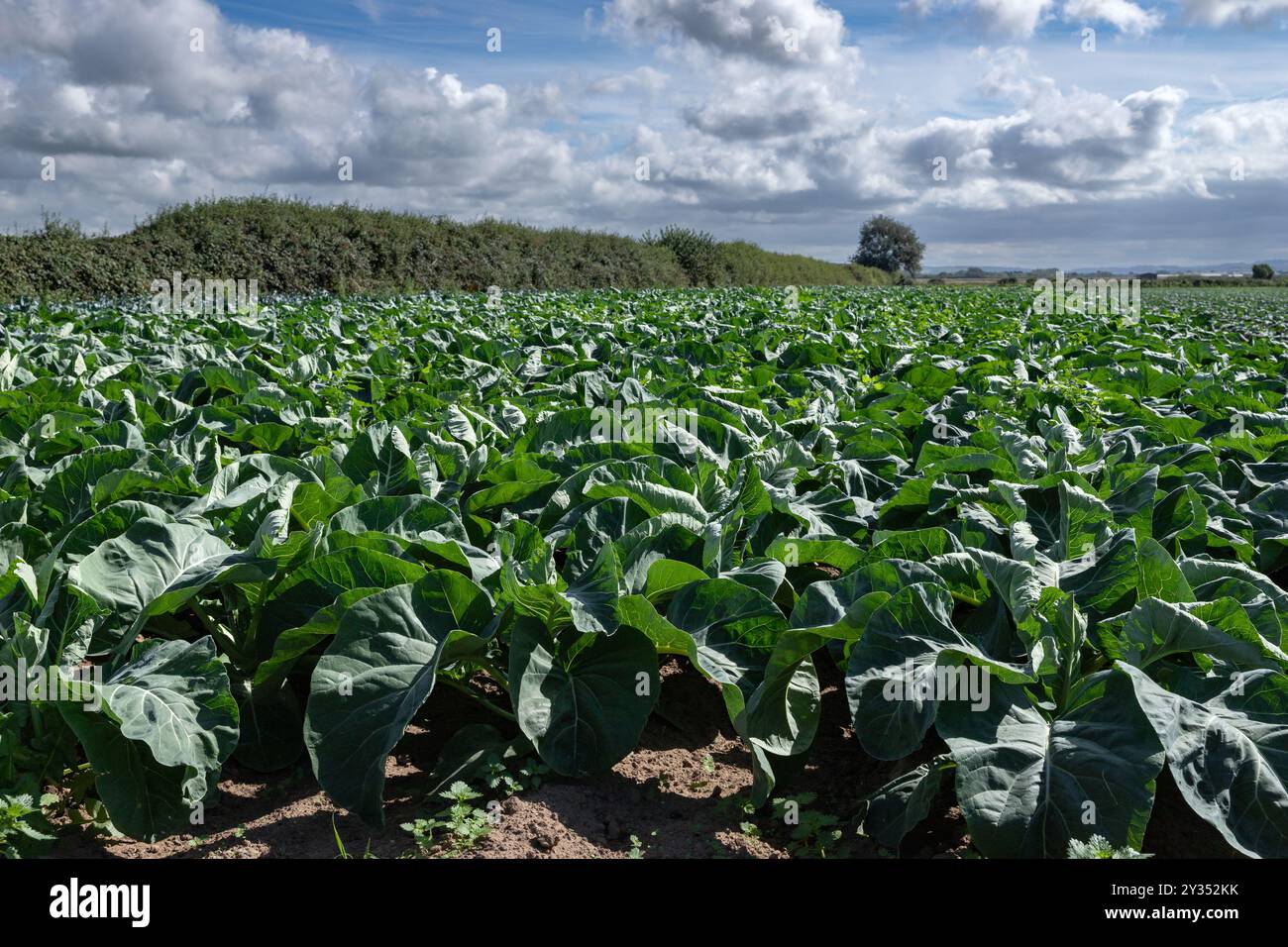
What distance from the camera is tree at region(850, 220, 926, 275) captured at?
94250 millimetres

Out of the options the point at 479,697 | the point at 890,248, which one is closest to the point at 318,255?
the point at 479,697

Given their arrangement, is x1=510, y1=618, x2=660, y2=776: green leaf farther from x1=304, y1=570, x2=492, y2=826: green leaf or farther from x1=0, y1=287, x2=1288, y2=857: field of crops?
x1=304, y1=570, x2=492, y2=826: green leaf

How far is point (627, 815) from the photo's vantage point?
218cm

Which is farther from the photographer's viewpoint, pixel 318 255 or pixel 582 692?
pixel 318 255

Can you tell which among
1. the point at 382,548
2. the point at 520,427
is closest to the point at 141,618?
the point at 382,548

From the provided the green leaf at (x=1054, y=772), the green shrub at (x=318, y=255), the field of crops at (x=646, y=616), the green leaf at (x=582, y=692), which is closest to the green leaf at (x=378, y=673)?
the field of crops at (x=646, y=616)

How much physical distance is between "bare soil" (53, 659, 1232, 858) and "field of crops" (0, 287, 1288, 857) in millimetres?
65

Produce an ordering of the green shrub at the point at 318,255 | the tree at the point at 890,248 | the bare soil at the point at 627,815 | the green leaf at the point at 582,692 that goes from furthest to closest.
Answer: the tree at the point at 890,248, the green shrub at the point at 318,255, the green leaf at the point at 582,692, the bare soil at the point at 627,815

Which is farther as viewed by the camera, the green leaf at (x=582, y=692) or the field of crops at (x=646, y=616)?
the green leaf at (x=582, y=692)

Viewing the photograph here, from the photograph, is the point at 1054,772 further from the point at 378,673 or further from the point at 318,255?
the point at 318,255

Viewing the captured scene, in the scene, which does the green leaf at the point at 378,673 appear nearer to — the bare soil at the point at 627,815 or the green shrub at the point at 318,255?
the bare soil at the point at 627,815

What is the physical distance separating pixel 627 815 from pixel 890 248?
3910 inches

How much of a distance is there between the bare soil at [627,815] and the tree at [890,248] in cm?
9617

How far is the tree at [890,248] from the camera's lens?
9425 centimetres
